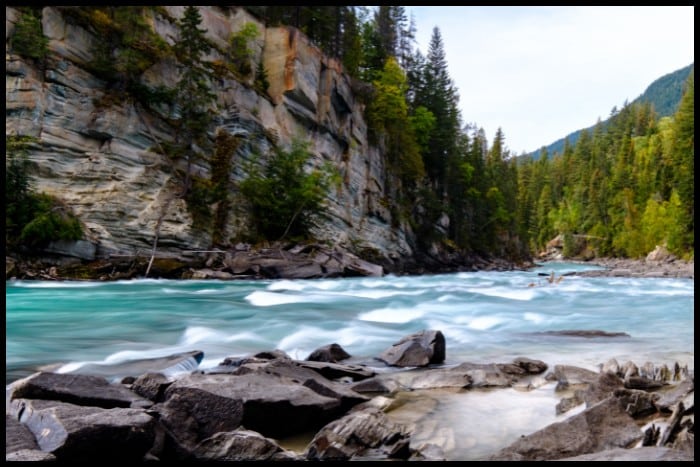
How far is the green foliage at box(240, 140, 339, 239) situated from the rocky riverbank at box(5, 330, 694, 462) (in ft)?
79.3

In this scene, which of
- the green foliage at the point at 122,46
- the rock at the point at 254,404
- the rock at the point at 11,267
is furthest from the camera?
the green foliage at the point at 122,46

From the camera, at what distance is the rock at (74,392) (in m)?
4.14

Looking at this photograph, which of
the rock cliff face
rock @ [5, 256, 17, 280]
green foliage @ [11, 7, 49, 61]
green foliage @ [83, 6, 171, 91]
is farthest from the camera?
green foliage @ [83, 6, 171, 91]

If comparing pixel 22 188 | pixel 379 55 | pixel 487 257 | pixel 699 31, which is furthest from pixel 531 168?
pixel 699 31

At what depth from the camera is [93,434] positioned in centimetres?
325

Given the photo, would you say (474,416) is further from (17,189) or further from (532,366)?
(17,189)

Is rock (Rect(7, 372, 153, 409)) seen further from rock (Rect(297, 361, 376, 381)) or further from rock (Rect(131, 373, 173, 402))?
rock (Rect(297, 361, 376, 381))

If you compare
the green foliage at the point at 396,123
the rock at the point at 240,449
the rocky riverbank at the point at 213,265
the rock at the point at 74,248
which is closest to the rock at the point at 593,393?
the rock at the point at 240,449

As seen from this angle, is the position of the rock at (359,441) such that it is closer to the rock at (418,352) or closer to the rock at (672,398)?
the rock at (672,398)

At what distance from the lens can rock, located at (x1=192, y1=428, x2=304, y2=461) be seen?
339 centimetres

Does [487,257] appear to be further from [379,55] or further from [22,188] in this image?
[22,188]

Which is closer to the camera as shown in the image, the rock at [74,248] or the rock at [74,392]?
the rock at [74,392]

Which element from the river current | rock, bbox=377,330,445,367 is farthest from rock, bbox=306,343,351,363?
rock, bbox=377,330,445,367

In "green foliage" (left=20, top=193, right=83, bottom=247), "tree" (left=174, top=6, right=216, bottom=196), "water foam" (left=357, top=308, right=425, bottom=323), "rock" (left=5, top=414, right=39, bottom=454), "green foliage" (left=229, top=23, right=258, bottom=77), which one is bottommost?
"water foam" (left=357, top=308, right=425, bottom=323)
